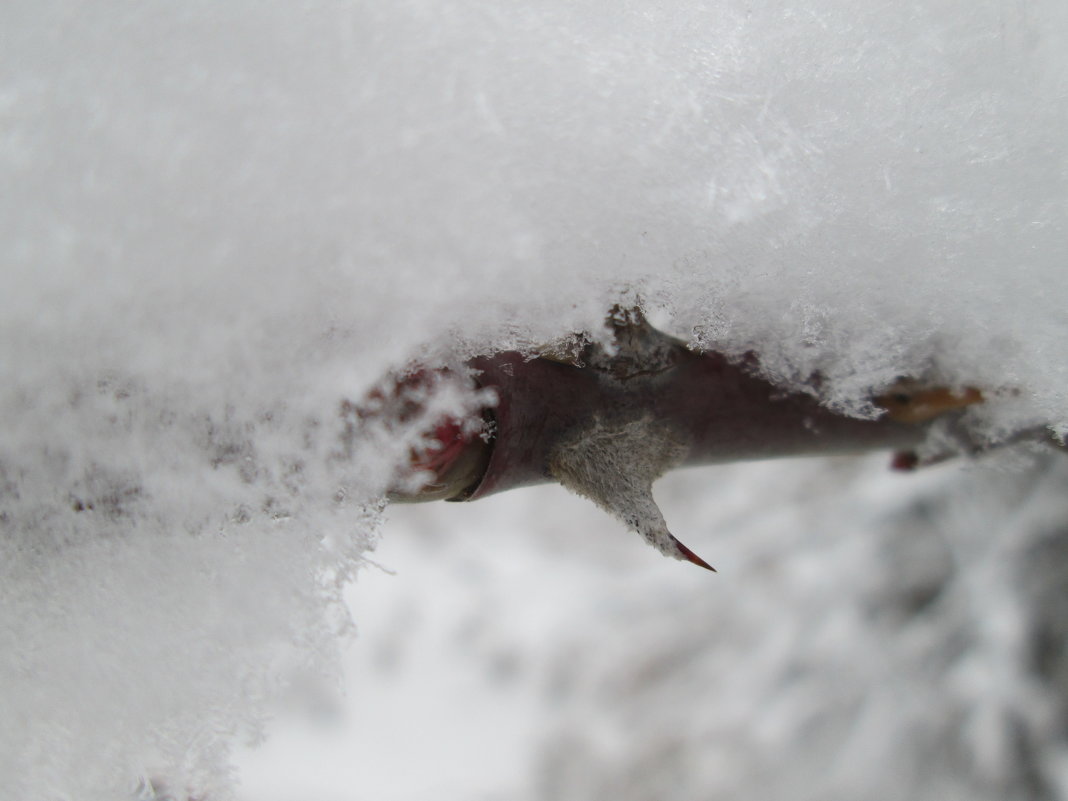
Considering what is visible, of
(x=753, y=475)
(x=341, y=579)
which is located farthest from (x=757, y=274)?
(x=753, y=475)

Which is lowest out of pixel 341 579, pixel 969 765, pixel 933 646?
pixel 969 765

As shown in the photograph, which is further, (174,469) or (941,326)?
(941,326)

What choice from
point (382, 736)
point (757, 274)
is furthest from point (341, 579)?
point (382, 736)

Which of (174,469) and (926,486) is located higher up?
(174,469)

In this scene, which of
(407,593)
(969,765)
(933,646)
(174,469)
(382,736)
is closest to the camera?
(174,469)

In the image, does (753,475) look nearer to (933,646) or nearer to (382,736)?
(933,646)

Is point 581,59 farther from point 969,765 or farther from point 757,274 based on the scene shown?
point 969,765

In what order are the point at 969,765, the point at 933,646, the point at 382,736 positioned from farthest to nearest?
the point at 382,736 → the point at 933,646 → the point at 969,765
